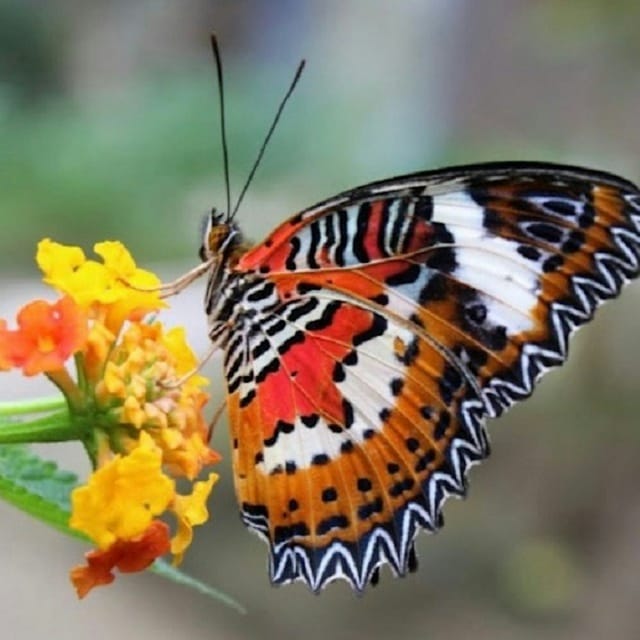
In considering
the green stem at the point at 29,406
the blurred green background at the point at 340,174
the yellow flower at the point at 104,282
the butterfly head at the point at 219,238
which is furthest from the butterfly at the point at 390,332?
the blurred green background at the point at 340,174

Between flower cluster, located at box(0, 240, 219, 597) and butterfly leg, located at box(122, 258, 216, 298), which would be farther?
butterfly leg, located at box(122, 258, 216, 298)

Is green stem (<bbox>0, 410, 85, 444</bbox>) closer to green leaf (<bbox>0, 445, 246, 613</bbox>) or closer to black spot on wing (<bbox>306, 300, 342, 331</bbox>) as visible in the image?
green leaf (<bbox>0, 445, 246, 613</bbox>)

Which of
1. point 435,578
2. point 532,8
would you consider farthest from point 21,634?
point 532,8

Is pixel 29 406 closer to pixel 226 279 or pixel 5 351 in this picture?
pixel 5 351

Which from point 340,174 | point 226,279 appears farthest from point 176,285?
point 340,174

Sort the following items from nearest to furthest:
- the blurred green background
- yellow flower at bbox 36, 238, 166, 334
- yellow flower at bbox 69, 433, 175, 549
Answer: yellow flower at bbox 69, 433, 175, 549, yellow flower at bbox 36, 238, 166, 334, the blurred green background

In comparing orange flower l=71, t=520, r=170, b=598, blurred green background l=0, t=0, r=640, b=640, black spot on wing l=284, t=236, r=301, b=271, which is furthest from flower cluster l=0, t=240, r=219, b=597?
blurred green background l=0, t=0, r=640, b=640

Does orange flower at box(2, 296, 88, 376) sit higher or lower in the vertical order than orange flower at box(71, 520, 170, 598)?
higher
